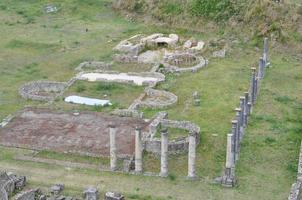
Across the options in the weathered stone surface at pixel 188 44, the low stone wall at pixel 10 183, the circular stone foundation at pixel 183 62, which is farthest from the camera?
the weathered stone surface at pixel 188 44

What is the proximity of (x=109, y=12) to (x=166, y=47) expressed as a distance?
11688mm

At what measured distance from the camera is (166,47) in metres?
47.4

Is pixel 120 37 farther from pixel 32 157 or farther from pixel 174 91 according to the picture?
pixel 32 157

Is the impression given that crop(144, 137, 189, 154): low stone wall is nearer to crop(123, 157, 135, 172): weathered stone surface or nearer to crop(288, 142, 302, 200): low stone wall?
crop(123, 157, 135, 172): weathered stone surface

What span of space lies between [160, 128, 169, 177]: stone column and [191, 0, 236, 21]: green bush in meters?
25.6

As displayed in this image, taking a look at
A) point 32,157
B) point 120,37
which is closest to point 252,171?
point 32,157

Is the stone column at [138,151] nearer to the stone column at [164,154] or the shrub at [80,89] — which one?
the stone column at [164,154]

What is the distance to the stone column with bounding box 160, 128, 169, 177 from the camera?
2703 cm

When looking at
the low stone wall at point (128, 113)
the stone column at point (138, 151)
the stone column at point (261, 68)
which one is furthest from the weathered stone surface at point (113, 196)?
the stone column at point (261, 68)

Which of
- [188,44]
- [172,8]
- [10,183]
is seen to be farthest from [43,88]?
[172,8]

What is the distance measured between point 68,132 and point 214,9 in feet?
77.4

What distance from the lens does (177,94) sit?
37.7 m

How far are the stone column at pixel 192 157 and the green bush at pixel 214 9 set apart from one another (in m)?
25.9

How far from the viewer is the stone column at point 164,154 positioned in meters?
27.0
